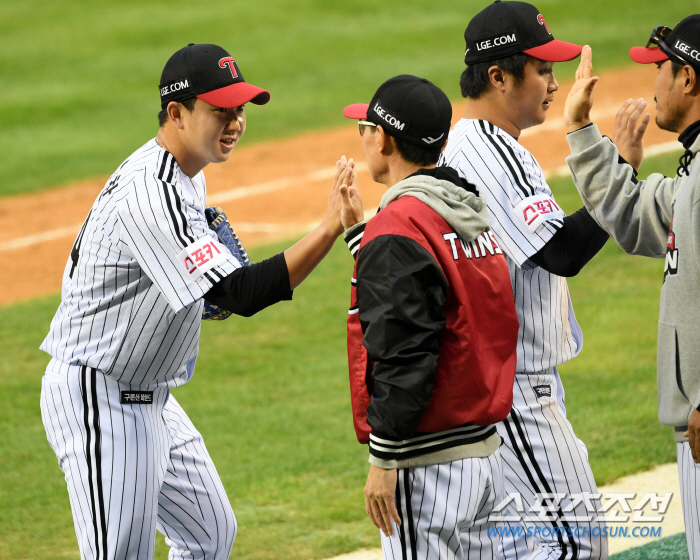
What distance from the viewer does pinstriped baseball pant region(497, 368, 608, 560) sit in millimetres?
3525

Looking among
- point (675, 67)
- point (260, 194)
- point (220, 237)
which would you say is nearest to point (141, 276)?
point (220, 237)

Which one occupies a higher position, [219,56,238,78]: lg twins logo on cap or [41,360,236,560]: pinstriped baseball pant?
[219,56,238,78]: lg twins logo on cap

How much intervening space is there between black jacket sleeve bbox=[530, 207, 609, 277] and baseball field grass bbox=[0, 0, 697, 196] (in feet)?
37.1

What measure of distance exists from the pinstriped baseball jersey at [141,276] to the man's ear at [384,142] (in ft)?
2.33

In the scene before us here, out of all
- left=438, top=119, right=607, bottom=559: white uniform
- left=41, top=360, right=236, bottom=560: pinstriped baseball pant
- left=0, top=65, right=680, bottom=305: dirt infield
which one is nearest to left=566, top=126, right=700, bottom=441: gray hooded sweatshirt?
left=438, top=119, right=607, bottom=559: white uniform

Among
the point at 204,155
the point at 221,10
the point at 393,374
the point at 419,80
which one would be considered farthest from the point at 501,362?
the point at 221,10

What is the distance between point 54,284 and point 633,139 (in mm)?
7593

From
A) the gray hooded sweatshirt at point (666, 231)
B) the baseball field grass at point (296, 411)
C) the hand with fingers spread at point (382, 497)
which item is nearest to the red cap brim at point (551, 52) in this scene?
the gray hooded sweatshirt at point (666, 231)

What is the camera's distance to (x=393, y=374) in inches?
108

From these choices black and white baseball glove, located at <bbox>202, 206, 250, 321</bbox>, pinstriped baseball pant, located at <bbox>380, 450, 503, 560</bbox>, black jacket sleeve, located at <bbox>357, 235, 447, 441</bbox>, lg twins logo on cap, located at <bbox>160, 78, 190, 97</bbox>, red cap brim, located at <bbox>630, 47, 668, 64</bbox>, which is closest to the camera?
black jacket sleeve, located at <bbox>357, 235, 447, 441</bbox>

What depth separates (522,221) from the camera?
11.4 feet

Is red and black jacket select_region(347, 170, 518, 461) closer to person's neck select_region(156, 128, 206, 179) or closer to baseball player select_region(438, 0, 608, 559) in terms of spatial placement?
baseball player select_region(438, 0, 608, 559)

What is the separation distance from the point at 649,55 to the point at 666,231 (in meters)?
0.64

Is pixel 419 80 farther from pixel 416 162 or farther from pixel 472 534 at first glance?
pixel 472 534
